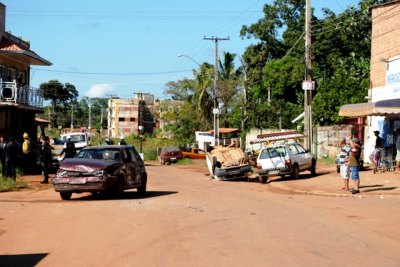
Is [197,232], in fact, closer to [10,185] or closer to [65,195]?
[65,195]

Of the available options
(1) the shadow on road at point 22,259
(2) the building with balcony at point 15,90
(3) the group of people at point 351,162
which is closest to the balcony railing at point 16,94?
(2) the building with balcony at point 15,90

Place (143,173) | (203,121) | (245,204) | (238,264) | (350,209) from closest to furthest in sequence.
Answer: (238,264) < (350,209) < (245,204) < (143,173) < (203,121)

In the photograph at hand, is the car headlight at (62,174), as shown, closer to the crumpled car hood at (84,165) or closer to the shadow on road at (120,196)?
the crumpled car hood at (84,165)

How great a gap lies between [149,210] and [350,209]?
17.2 feet

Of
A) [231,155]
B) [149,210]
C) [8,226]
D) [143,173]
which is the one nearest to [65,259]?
[8,226]

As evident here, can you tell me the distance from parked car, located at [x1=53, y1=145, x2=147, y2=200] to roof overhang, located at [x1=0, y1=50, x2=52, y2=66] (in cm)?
1676

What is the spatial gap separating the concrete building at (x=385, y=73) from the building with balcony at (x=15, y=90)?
17024 millimetres

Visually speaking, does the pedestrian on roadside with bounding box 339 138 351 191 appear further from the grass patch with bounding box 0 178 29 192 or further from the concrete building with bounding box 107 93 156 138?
the concrete building with bounding box 107 93 156 138

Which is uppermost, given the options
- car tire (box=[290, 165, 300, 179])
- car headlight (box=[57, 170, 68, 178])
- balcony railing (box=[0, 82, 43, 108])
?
balcony railing (box=[0, 82, 43, 108])

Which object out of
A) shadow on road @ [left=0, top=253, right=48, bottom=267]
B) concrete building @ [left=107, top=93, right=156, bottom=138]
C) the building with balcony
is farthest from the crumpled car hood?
concrete building @ [left=107, top=93, right=156, bottom=138]

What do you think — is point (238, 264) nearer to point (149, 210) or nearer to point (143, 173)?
point (149, 210)

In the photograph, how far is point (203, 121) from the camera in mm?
70750

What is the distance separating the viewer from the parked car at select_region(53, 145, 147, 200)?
17266 mm

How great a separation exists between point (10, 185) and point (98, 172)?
6.01m
